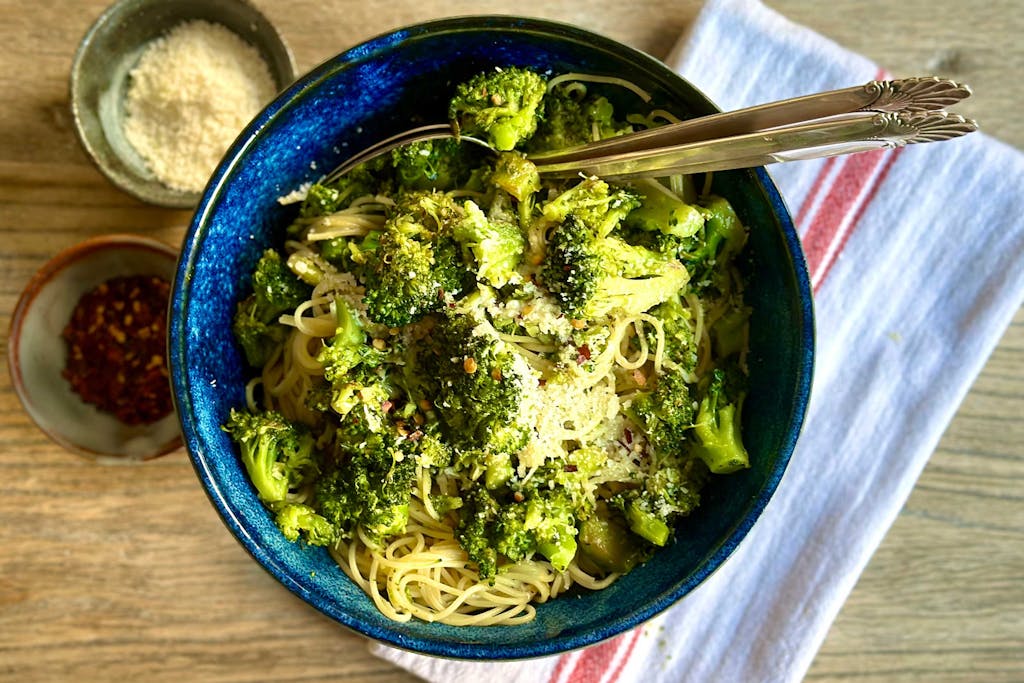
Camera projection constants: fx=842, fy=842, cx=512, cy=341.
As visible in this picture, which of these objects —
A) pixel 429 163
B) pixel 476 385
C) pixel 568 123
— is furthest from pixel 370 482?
pixel 568 123

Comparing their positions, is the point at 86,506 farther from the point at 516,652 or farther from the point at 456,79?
the point at 456,79

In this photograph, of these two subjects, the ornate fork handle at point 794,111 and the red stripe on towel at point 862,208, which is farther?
the red stripe on towel at point 862,208

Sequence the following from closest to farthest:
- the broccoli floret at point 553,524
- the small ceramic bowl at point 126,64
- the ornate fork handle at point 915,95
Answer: the ornate fork handle at point 915,95 → the broccoli floret at point 553,524 → the small ceramic bowl at point 126,64

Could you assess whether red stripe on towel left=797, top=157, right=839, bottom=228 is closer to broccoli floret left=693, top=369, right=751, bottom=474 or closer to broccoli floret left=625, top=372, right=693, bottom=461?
broccoli floret left=693, top=369, right=751, bottom=474

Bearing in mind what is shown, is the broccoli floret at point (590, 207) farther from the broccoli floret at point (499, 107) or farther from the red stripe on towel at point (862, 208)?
the red stripe on towel at point (862, 208)

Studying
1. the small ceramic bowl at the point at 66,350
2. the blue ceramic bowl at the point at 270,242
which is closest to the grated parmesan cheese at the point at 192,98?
the small ceramic bowl at the point at 66,350

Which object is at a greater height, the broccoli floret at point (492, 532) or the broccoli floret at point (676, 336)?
the broccoli floret at point (676, 336)

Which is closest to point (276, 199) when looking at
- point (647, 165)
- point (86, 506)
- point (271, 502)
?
point (271, 502)
